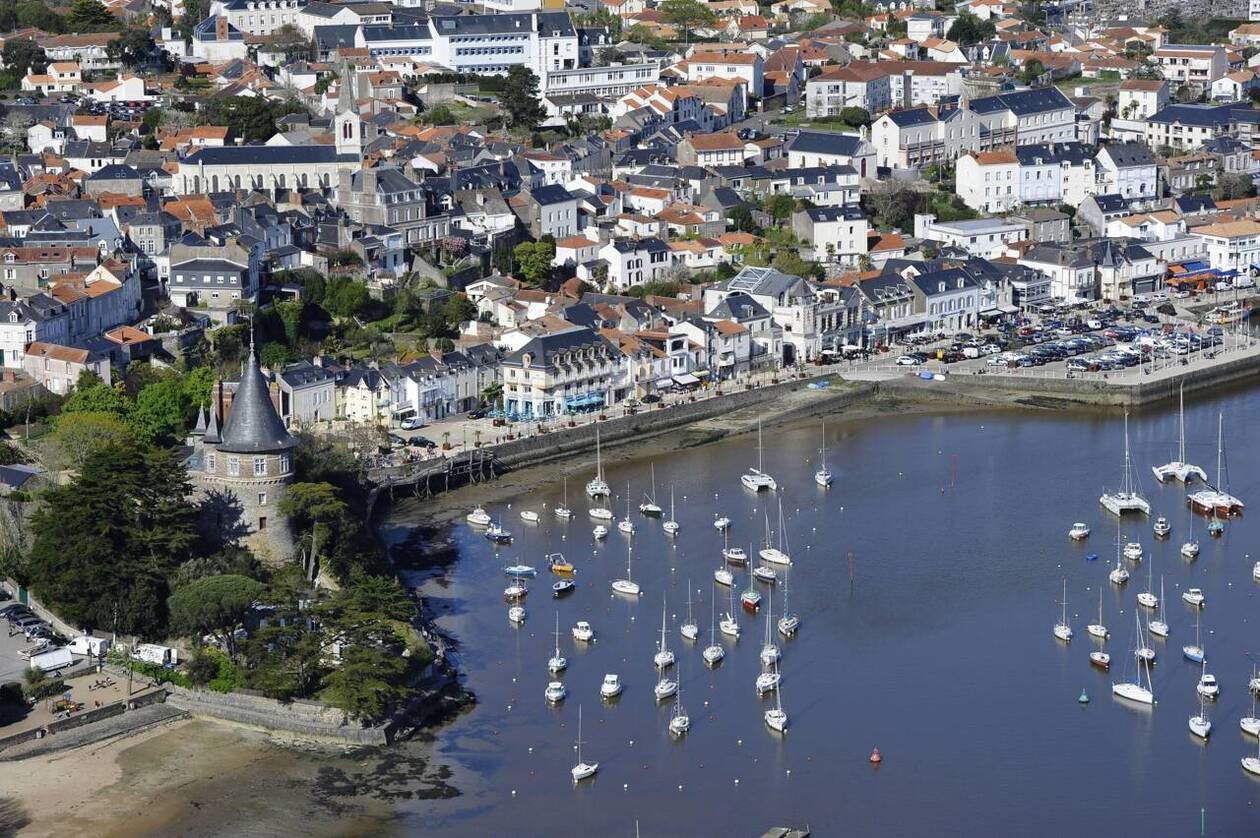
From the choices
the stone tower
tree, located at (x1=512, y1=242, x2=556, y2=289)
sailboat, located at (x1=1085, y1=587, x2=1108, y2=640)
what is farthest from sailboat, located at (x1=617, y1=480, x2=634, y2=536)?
tree, located at (x1=512, y1=242, x2=556, y2=289)

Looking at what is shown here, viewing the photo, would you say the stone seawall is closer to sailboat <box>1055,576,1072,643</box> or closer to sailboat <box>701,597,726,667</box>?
sailboat <box>701,597,726,667</box>

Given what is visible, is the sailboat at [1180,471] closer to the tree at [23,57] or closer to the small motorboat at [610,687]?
the small motorboat at [610,687]

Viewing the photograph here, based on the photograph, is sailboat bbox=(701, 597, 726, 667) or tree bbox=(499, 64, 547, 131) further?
tree bbox=(499, 64, 547, 131)

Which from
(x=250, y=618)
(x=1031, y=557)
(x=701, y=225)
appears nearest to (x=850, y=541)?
(x=1031, y=557)

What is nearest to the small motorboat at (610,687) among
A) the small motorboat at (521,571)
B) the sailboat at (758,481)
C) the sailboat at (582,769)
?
the sailboat at (582,769)

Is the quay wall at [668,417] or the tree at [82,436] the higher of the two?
the tree at [82,436]

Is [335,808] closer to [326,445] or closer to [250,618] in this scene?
[250,618]
